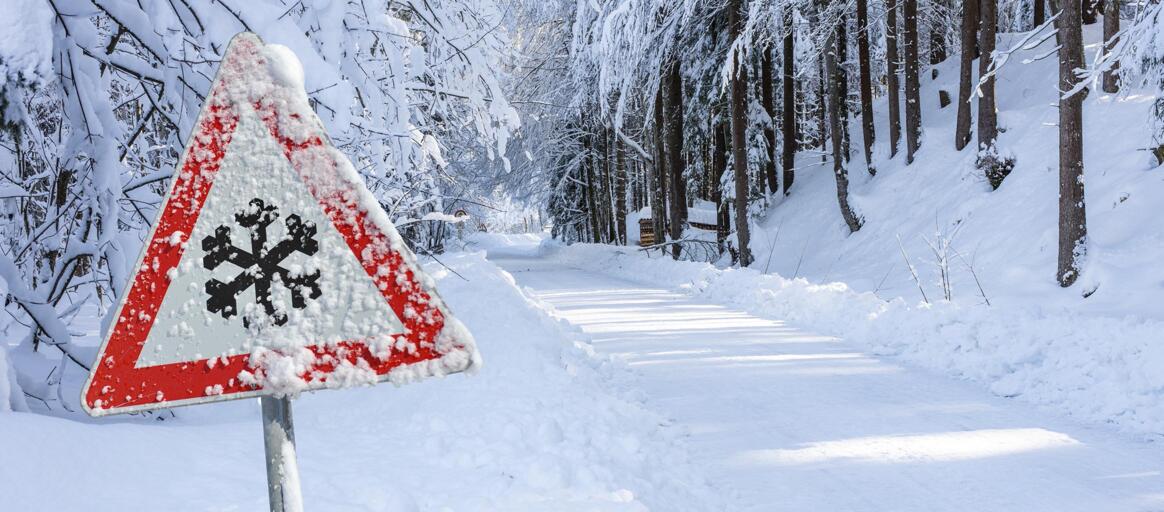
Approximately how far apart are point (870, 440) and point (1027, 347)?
258 cm

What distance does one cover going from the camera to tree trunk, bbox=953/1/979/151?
17000 millimetres

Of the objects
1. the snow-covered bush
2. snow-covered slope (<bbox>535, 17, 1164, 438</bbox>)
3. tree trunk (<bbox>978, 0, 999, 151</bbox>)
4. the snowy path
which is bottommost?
the snowy path

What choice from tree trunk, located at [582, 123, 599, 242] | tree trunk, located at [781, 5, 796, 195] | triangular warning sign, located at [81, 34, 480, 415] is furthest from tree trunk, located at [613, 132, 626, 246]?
triangular warning sign, located at [81, 34, 480, 415]

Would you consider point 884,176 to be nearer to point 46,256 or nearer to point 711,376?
point 711,376

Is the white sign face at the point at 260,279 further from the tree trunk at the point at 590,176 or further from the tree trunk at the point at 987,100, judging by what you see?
the tree trunk at the point at 590,176

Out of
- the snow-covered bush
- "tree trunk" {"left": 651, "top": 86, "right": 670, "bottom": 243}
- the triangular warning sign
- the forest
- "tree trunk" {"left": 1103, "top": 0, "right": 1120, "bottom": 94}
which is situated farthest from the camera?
"tree trunk" {"left": 651, "top": 86, "right": 670, "bottom": 243}

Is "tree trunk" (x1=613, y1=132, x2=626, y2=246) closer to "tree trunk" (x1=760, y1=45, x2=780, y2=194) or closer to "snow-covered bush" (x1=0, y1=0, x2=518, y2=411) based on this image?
"tree trunk" (x1=760, y1=45, x2=780, y2=194)

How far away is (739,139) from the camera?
19281mm

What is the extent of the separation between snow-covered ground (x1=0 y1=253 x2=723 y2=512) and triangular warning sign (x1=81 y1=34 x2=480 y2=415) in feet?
4.68

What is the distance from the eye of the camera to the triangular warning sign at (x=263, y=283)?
1.75m

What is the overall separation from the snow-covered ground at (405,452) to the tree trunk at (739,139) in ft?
42.7

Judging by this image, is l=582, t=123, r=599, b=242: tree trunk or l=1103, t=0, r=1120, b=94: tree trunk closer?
l=1103, t=0, r=1120, b=94: tree trunk

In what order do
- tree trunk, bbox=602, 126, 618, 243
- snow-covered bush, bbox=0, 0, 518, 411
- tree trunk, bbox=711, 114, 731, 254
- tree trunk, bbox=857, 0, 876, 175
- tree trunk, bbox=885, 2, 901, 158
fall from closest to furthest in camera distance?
snow-covered bush, bbox=0, 0, 518, 411 → tree trunk, bbox=885, 2, 901, 158 → tree trunk, bbox=857, 0, 876, 175 → tree trunk, bbox=711, 114, 731, 254 → tree trunk, bbox=602, 126, 618, 243

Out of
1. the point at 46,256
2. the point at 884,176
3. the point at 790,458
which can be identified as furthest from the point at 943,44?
the point at 46,256
